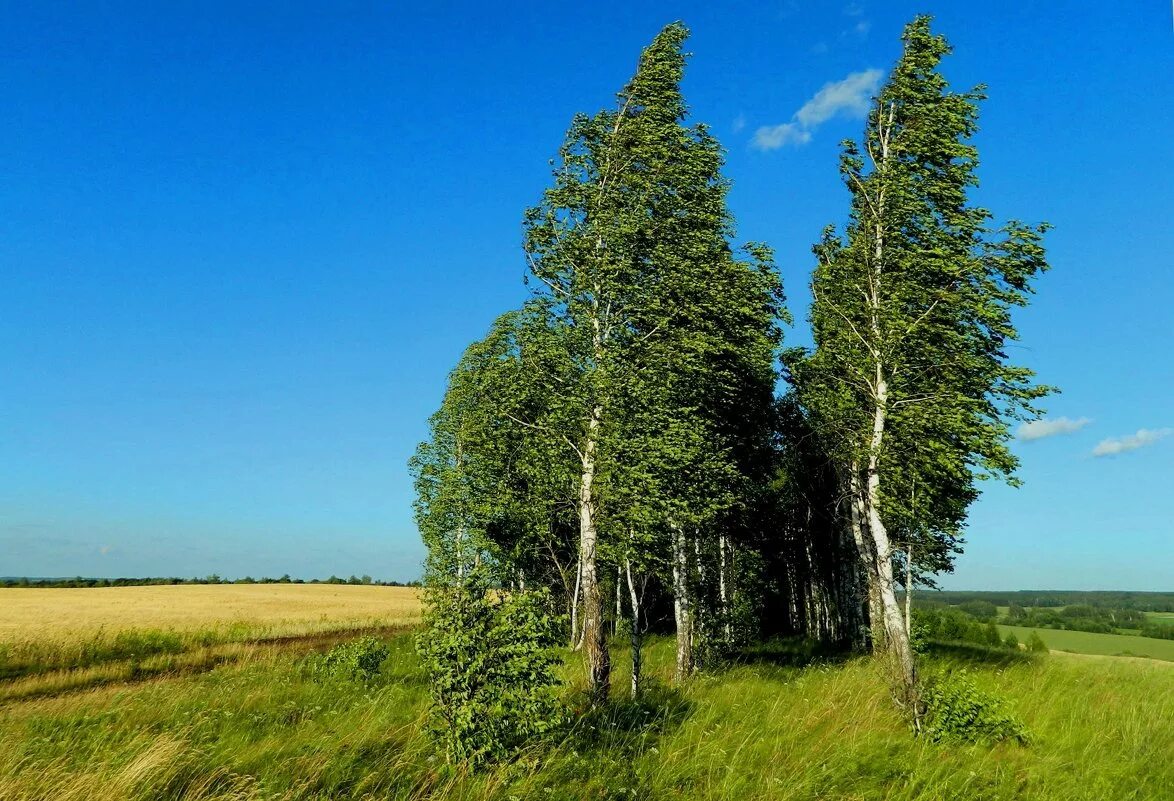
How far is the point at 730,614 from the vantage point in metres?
22.3

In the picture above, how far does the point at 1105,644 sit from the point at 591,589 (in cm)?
3619

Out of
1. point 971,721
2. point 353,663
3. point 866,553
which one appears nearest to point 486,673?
point 971,721

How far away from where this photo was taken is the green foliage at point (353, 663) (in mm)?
18000

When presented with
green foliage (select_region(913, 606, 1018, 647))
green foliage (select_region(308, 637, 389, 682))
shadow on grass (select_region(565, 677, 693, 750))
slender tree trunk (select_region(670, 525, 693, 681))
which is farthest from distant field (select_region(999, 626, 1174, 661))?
green foliage (select_region(308, 637, 389, 682))

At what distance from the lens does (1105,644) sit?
35594mm

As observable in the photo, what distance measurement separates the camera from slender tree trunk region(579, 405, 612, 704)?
1276cm

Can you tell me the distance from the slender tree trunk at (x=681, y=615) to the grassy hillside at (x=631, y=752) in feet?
6.21

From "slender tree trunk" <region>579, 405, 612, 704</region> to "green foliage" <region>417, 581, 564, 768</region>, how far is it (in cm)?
421

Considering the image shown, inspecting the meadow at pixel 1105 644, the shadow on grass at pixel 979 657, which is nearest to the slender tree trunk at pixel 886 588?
the shadow on grass at pixel 979 657

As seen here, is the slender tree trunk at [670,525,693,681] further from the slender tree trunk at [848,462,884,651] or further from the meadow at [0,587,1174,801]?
the slender tree trunk at [848,462,884,651]

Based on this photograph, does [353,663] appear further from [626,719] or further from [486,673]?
[486,673]

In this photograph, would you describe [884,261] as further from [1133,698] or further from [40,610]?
[40,610]

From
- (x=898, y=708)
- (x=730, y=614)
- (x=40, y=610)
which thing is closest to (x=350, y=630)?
(x=40, y=610)

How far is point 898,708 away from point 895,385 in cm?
611
